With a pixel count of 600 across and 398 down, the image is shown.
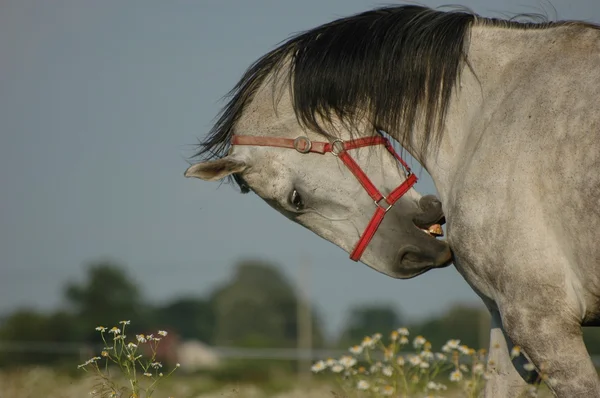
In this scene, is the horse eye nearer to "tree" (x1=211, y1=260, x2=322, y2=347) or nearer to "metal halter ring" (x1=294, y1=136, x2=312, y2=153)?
"metal halter ring" (x1=294, y1=136, x2=312, y2=153)

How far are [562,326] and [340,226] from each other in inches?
49.6

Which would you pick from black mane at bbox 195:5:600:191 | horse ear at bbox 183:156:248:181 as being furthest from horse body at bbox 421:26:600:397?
horse ear at bbox 183:156:248:181

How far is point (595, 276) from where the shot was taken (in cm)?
284

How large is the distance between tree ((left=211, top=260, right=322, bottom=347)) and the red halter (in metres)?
10.2

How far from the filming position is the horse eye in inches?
153

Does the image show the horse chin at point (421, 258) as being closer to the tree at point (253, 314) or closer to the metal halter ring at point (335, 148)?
the metal halter ring at point (335, 148)

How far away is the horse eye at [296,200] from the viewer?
3.88 meters

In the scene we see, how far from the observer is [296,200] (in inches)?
153

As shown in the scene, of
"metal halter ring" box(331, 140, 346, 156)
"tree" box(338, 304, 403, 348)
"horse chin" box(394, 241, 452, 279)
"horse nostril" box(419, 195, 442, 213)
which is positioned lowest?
"tree" box(338, 304, 403, 348)

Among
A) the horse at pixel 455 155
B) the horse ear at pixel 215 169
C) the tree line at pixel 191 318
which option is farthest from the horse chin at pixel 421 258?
the tree line at pixel 191 318

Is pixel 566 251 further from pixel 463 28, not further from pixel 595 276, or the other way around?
pixel 463 28

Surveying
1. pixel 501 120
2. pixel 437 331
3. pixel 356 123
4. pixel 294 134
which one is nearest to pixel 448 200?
pixel 501 120

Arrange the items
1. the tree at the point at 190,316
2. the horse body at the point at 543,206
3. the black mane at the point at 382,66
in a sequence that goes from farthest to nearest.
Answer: the tree at the point at 190,316 < the black mane at the point at 382,66 < the horse body at the point at 543,206

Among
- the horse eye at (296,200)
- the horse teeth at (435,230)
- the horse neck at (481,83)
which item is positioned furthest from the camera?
the horse eye at (296,200)
